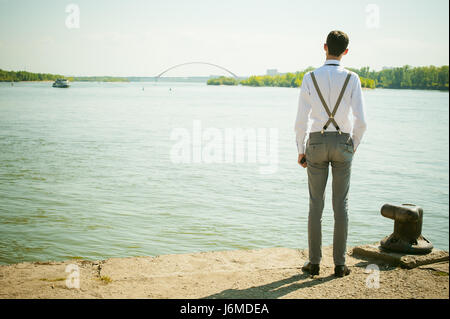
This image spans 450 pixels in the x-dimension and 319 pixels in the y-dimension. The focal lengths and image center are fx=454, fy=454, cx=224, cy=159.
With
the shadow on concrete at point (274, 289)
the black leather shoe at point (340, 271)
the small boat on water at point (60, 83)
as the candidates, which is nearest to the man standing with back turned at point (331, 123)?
the black leather shoe at point (340, 271)

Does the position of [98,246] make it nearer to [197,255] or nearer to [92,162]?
[197,255]

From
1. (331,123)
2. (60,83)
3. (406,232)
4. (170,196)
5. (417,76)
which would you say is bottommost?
(170,196)

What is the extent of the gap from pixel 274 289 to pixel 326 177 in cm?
108

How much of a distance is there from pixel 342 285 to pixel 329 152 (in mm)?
1168

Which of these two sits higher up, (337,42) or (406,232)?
(337,42)

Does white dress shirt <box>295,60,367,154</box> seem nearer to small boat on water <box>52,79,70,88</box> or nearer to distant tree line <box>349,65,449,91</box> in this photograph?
distant tree line <box>349,65,449,91</box>

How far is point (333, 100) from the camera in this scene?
154 inches

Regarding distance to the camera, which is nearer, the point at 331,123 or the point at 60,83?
the point at 331,123

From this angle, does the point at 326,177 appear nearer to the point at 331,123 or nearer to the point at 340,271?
the point at 331,123

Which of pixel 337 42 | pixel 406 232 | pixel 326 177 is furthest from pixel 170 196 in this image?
pixel 337 42

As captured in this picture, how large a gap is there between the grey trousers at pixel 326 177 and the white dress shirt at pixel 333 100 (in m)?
0.11

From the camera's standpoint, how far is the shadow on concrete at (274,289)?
3742 millimetres

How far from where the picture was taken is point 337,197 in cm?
405
